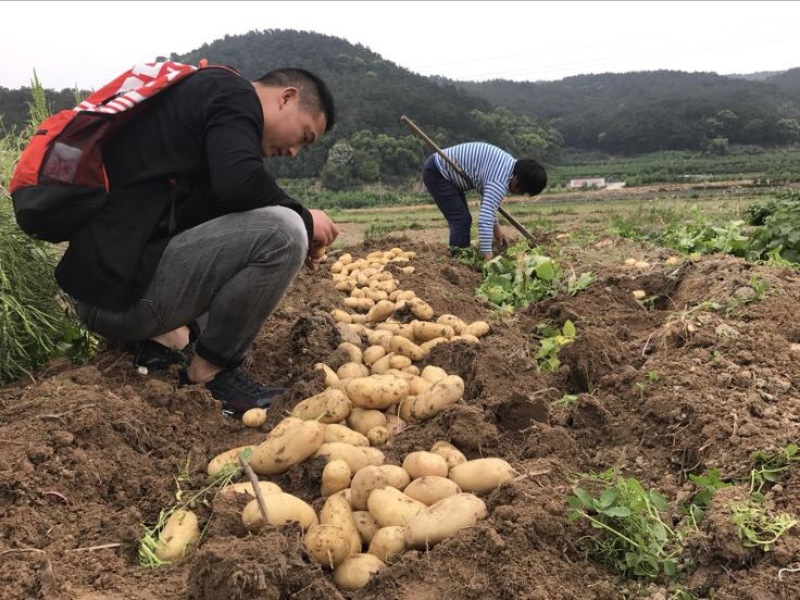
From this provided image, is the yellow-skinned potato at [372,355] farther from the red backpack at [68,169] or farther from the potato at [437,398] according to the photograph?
the red backpack at [68,169]

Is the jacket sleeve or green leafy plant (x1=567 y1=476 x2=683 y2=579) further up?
the jacket sleeve

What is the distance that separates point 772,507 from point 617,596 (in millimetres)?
537

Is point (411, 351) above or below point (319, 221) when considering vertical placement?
below

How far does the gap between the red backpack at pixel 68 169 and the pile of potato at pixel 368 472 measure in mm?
1108

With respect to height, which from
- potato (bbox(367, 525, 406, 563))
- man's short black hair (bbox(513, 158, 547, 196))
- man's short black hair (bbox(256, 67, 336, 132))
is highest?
man's short black hair (bbox(256, 67, 336, 132))

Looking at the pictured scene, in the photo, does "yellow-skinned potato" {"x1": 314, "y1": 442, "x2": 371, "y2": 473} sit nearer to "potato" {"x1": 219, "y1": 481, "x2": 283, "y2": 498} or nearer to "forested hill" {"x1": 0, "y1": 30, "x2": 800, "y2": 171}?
"potato" {"x1": 219, "y1": 481, "x2": 283, "y2": 498}

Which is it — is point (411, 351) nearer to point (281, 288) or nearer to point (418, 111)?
point (281, 288)

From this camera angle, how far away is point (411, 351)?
3199 mm

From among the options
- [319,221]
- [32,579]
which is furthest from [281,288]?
[32,579]

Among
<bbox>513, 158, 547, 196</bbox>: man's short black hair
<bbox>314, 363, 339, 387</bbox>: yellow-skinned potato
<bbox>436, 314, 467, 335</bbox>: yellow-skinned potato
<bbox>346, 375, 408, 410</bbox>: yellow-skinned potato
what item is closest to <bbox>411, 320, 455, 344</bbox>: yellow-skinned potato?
<bbox>436, 314, 467, 335</bbox>: yellow-skinned potato

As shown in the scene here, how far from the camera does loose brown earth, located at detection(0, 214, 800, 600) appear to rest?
1.58 m

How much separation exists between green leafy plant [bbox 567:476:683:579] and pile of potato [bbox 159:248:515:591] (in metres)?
0.31

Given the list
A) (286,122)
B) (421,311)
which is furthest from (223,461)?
(421,311)

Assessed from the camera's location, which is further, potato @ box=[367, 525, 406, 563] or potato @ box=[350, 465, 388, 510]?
potato @ box=[350, 465, 388, 510]
